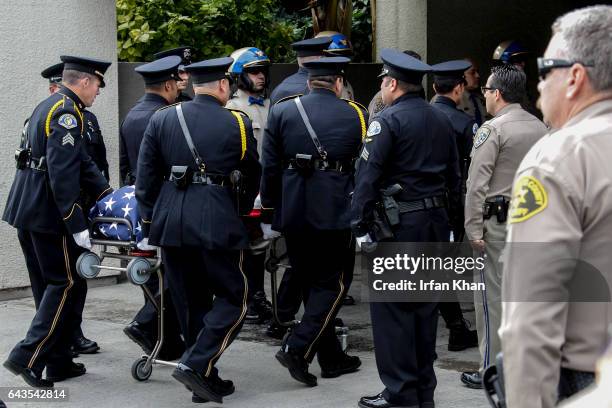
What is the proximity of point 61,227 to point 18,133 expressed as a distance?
2.98 metres

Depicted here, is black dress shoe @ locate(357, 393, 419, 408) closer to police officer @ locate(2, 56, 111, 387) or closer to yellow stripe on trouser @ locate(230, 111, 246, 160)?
yellow stripe on trouser @ locate(230, 111, 246, 160)

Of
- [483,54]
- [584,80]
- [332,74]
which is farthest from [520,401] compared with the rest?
[483,54]

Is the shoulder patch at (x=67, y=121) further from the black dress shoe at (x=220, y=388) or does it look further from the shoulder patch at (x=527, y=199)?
the shoulder patch at (x=527, y=199)

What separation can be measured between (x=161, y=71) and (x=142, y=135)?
0.45 m

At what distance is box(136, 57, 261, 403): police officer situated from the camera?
5770 millimetres

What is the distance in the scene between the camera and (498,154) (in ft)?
19.3

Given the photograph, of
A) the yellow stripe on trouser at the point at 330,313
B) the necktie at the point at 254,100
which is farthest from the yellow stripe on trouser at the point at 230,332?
the necktie at the point at 254,100

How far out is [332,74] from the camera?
20.7ft

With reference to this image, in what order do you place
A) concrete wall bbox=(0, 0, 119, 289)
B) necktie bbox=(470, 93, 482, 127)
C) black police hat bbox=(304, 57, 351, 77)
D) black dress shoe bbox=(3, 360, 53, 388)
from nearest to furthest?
black dress shoe bbox=(3, 360, 53, 388) < black police hat bbox=(304, 57, 351, 77) < necktie bbox=(470, 93, 482, 127) < concrete wall bbox=(0, 0, 119, 289)

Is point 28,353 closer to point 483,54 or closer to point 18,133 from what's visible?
point 18,133

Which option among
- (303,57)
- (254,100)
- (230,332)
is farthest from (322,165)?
(254,100)

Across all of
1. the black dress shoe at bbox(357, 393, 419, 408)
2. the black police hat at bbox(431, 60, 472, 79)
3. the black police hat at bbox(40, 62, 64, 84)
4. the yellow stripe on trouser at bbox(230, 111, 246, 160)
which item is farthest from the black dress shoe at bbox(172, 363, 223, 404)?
the black police hat at bbox(431, 60, 472, 79)

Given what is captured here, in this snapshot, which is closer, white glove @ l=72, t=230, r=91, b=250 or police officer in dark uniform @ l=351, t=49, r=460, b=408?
police officer in dark uniform @ l=351, t=49, r=460, b=408

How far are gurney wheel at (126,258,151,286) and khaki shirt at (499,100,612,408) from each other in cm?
374
